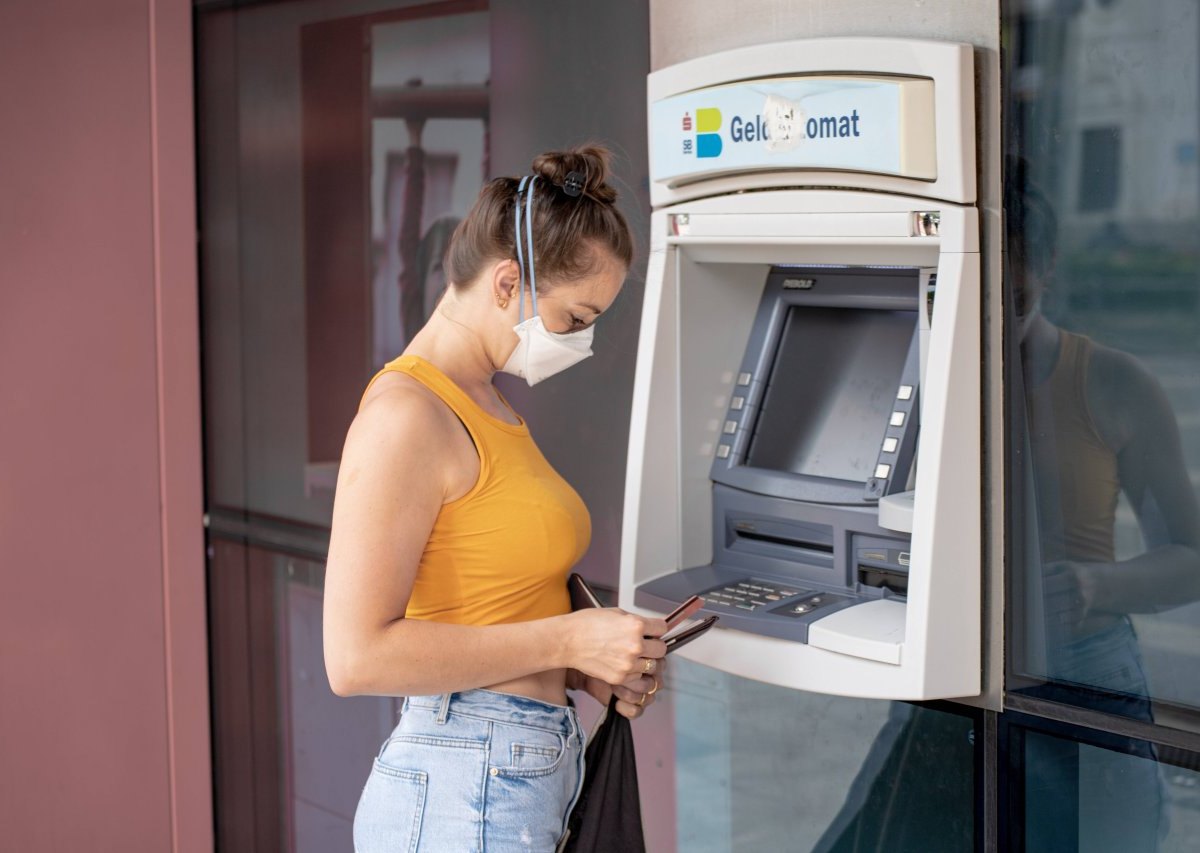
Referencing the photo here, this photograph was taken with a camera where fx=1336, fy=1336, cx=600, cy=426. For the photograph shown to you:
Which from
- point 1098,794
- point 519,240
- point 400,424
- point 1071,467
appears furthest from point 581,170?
point 1098,794

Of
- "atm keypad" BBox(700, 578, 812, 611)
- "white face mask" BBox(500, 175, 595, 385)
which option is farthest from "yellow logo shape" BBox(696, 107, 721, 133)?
"atm keypad" BBox(700, 578, 812, 611)

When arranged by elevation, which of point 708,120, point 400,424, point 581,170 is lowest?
point 400,424

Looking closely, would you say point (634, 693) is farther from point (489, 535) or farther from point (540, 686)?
point (489, 535)

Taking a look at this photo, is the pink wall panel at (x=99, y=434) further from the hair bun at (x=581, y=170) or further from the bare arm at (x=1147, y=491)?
the bare arm at (x=1147, y=491)

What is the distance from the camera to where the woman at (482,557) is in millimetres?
1675

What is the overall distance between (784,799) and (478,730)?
926 millimetres

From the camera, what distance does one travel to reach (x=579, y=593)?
2012 millimetres

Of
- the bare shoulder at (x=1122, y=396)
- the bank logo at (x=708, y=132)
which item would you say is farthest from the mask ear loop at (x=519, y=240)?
the bare shoulder at (x=1122, y=396)

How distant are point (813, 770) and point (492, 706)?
0.87 meters

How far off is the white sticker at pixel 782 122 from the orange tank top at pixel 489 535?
24.7 inches

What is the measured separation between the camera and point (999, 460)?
6.53 feet

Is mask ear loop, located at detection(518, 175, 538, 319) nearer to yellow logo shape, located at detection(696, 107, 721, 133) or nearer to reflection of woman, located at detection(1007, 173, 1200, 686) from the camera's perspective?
yellow logo shape, located at detection(696, 107, 721, 133)

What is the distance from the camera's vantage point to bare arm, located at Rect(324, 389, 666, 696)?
65.3 inches

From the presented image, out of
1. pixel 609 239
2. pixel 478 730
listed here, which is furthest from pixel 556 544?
pixel 609 239
